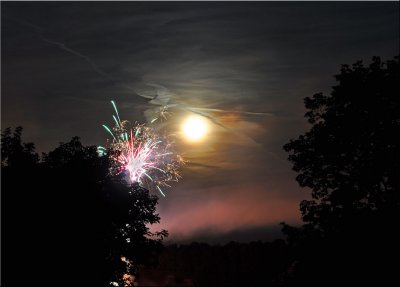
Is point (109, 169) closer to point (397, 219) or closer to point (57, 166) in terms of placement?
point (57, 166)

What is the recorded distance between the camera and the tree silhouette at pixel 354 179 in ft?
90.8

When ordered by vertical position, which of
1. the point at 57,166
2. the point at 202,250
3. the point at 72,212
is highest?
the point at 202,250

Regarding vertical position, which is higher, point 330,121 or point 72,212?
point 330,121

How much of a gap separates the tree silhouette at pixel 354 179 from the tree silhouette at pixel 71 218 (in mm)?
9544

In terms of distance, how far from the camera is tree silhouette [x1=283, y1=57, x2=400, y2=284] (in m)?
27.7

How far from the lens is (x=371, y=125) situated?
30.1 m

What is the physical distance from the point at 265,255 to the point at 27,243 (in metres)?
109

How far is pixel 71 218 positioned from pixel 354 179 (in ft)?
51.1

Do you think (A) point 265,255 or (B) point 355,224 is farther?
(A) point 265,255

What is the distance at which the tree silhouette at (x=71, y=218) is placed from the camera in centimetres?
2680

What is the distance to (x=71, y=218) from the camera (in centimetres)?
2831

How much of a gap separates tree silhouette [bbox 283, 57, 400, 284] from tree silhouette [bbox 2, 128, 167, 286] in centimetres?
954

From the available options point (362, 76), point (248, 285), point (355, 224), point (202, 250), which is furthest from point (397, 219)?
point (202, 250)

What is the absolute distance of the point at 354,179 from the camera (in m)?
29.9
